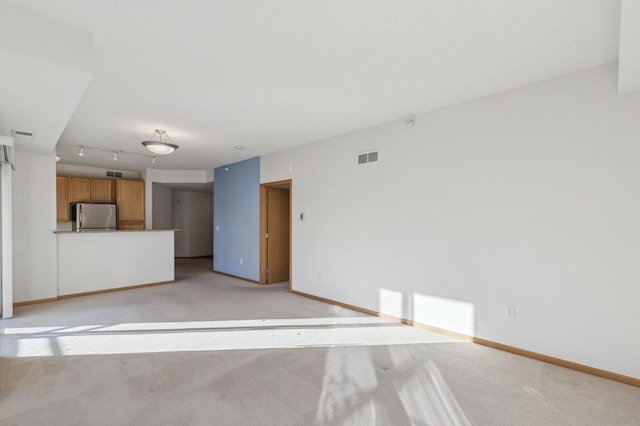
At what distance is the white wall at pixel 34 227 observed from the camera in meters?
4.78

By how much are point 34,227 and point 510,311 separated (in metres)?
6.69

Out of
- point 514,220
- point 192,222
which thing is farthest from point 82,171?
point 514,220

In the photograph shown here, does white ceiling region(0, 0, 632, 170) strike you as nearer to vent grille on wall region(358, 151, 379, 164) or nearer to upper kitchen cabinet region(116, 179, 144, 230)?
vent grille on wall region(358, 151, 379, 164)

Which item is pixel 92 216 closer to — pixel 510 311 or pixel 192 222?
pixel 192 222

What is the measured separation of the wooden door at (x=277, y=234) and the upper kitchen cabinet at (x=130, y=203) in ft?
12.8

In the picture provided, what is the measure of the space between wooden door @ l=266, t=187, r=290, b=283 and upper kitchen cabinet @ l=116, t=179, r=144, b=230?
3.89 m

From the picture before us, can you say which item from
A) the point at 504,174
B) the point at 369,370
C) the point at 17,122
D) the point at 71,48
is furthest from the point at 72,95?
the point at 504,174

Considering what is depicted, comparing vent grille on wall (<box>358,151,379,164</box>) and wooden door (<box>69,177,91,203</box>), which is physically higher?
vent grille on wall (<box>358,151,379,164</box>)

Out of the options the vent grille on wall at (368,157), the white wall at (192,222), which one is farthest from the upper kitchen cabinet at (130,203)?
the vent grille on wall at (368,157)

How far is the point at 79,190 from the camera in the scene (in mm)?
7250

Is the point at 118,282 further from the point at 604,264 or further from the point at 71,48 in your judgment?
the point at 604,264

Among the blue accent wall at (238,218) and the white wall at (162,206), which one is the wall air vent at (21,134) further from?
the white wall at (162,206)

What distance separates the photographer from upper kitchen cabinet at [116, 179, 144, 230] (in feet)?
25.4

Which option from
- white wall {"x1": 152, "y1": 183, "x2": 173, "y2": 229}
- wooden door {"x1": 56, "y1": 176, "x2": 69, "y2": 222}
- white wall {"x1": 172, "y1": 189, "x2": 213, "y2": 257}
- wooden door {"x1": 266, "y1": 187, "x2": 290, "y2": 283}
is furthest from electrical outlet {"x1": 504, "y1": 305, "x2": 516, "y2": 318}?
white wall {"x1": 172, "y1": 189, "x2": 213, "y2": 257}
